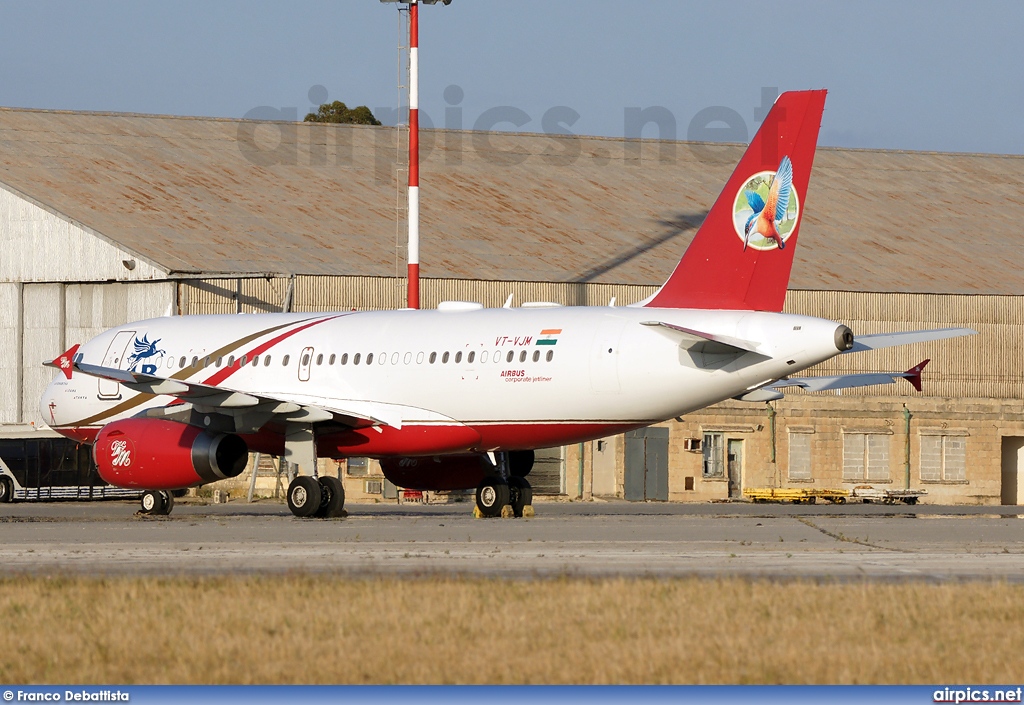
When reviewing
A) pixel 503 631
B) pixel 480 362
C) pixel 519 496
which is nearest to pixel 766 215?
pixel 480 362

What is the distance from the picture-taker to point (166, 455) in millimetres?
30516

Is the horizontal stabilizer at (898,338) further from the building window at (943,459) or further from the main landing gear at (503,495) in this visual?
the building window at (943,459)

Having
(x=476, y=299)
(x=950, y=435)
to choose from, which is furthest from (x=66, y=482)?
(x=950, y=435)

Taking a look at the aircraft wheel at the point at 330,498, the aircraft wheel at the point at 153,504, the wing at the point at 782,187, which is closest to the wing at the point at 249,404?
the aircraft wheel at the point at 330,498

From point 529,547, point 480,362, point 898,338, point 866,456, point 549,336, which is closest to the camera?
point 529,547

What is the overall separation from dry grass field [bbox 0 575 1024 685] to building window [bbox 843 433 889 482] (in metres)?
41.4

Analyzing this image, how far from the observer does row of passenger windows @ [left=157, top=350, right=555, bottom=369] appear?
29.9 meters

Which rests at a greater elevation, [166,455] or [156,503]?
[166,455]

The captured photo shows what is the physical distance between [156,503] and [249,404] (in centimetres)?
609

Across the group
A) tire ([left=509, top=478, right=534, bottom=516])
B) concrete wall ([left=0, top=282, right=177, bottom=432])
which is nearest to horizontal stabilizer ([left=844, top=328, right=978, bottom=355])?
tire ([left=509, top=478, right=534, bottom=516])

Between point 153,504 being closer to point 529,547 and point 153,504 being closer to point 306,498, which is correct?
point 306,498

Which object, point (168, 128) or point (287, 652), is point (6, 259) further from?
point (287, 652)

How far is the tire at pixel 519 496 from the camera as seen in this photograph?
108 feet

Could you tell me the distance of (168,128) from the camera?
6638 cm
